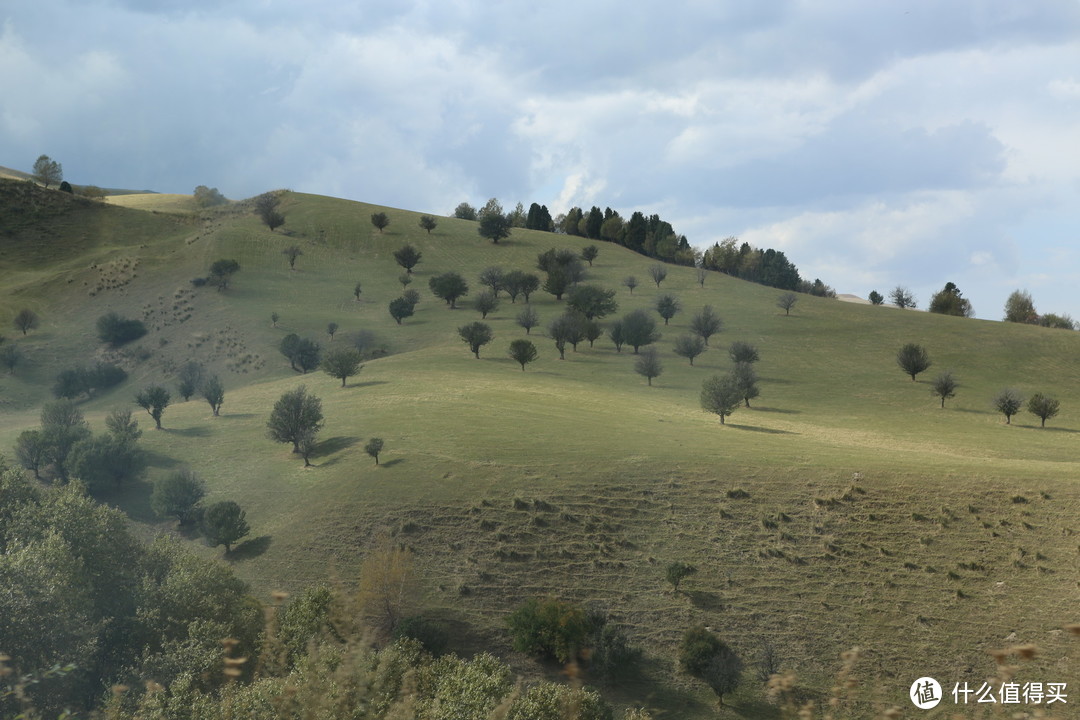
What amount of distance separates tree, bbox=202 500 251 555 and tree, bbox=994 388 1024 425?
59.2 meters

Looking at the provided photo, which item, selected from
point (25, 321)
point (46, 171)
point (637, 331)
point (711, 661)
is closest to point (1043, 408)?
point (637, 331)

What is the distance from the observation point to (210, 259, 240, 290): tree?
333 ft

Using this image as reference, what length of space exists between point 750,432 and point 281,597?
49.7 meters

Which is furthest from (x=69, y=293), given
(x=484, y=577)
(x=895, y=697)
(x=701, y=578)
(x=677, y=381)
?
(x=895, y=697)

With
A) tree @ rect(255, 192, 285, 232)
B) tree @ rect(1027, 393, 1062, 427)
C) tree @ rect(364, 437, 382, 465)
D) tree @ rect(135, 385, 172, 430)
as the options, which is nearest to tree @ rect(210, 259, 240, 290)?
tree @ rect(255, 192, 285, 232)

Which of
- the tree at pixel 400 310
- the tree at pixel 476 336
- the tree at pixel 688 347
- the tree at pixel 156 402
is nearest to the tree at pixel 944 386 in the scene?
the tree at pixel 688 347

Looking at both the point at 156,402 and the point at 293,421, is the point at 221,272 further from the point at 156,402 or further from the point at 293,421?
the point at 293,421

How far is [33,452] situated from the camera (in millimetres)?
48312

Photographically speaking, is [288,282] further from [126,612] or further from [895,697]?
→ [895,697]

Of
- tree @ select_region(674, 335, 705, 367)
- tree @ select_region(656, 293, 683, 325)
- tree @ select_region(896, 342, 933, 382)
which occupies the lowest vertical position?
tree @ select_region(674, 335, 705, 367)

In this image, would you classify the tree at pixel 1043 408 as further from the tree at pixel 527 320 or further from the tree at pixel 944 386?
the tree at pixel 527 320

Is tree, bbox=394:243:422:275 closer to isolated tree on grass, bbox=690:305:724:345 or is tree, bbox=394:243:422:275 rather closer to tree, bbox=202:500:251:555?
isolated tree on grass, bbox=690:305:724:345

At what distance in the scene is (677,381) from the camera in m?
72.9

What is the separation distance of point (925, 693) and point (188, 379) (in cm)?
6596
